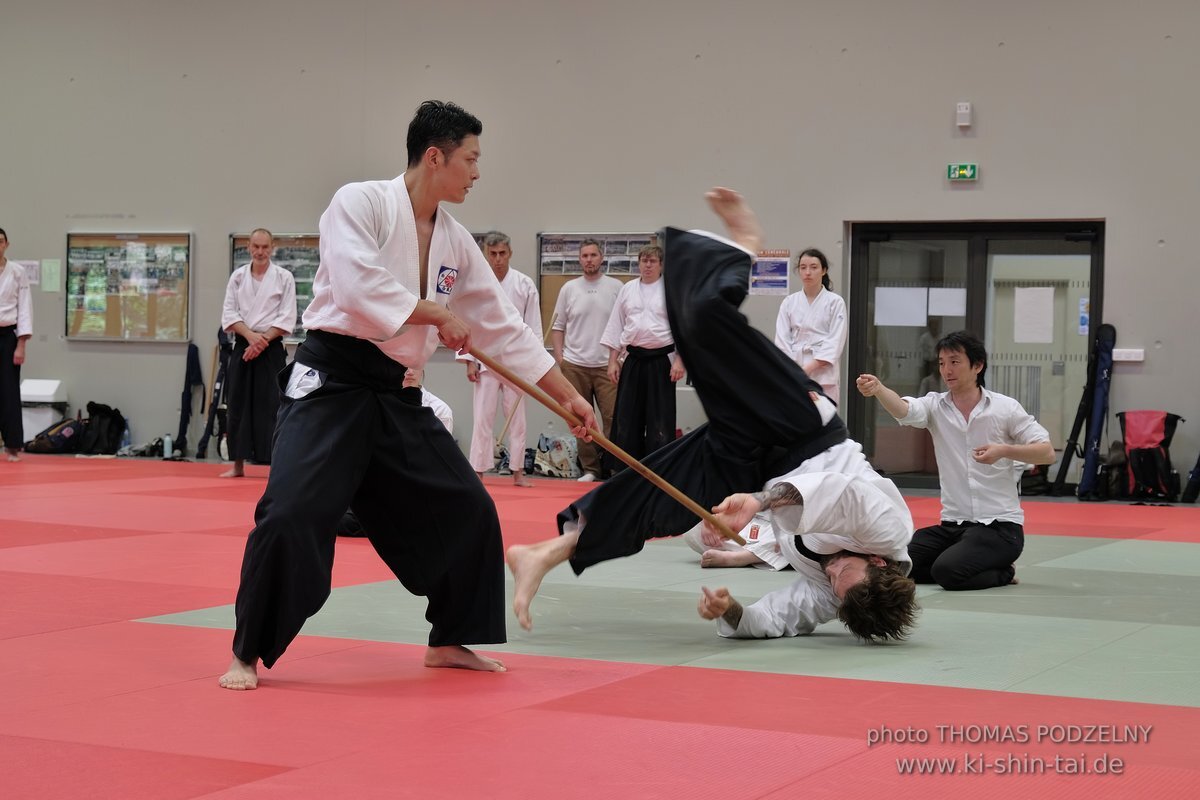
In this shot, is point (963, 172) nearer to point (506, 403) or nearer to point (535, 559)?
point (506, 403)

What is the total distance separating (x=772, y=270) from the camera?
11.5 meters

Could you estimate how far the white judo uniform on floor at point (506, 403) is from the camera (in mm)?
10438

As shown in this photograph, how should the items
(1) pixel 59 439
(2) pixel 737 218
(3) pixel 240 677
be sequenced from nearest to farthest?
(3) pixel 240 677 → (2) pixel 737 218 → (1) pixel 59 439

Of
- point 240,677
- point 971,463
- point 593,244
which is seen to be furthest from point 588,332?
point 240,677

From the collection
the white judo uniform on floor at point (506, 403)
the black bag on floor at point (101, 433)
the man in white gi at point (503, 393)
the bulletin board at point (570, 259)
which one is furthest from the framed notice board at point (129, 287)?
the white judo uniform on floor at point (506, 403)

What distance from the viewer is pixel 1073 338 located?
10.9 meters

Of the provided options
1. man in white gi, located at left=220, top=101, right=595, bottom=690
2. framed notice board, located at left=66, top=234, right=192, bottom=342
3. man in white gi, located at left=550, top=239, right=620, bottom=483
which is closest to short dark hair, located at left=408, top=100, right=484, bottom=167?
man in white gi, located at left=220, top=101, right=595, bottom=690

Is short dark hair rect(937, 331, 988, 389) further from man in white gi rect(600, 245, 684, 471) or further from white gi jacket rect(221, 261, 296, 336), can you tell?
white gi jacket rect(221, 261, 296, 336)

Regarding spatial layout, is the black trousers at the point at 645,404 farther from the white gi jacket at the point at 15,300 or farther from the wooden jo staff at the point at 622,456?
the wooden jo staff at the point at 622,456

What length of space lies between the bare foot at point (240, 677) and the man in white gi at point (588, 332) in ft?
25.9

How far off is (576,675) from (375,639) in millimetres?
862

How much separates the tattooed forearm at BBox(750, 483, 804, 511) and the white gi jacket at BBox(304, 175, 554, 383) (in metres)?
0.76

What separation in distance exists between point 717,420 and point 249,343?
22.8 ft

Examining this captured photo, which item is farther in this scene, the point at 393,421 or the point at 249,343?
the point at 249,343
